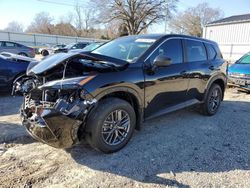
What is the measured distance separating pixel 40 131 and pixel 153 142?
1.87 metres

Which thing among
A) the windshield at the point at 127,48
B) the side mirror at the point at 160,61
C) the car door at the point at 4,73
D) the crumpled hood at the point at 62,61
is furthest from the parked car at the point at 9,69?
the side mirror at the point at 160,61

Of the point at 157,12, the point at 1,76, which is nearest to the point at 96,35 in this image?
the point at 157,12

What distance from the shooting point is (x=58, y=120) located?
116 inches

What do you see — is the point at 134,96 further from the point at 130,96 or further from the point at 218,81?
the point at 218,81

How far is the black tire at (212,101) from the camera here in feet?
17.7

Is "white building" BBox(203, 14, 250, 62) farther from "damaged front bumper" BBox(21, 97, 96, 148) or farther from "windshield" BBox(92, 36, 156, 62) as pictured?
"damaged front bumper" BBox(21, 97, 96, 148)

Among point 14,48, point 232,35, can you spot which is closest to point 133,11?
point 232,35

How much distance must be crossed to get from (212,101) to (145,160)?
2919 mm

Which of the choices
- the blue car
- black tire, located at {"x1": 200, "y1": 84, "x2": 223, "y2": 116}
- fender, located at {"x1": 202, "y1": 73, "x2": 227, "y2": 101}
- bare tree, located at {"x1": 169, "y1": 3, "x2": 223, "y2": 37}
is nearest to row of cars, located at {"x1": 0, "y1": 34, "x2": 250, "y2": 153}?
fender, located at {"x1": 202, "y1": 73, "x2": 227, "y2": 101}

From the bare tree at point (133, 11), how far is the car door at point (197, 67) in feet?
109

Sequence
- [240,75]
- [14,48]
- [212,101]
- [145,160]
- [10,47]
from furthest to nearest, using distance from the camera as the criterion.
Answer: [14,48]
[10,47]
[240,75]
[212,101]
[145,160]

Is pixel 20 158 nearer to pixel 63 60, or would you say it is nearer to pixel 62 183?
pixel 62 183

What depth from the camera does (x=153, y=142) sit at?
13.2 ft

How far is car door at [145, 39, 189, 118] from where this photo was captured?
393 cm
